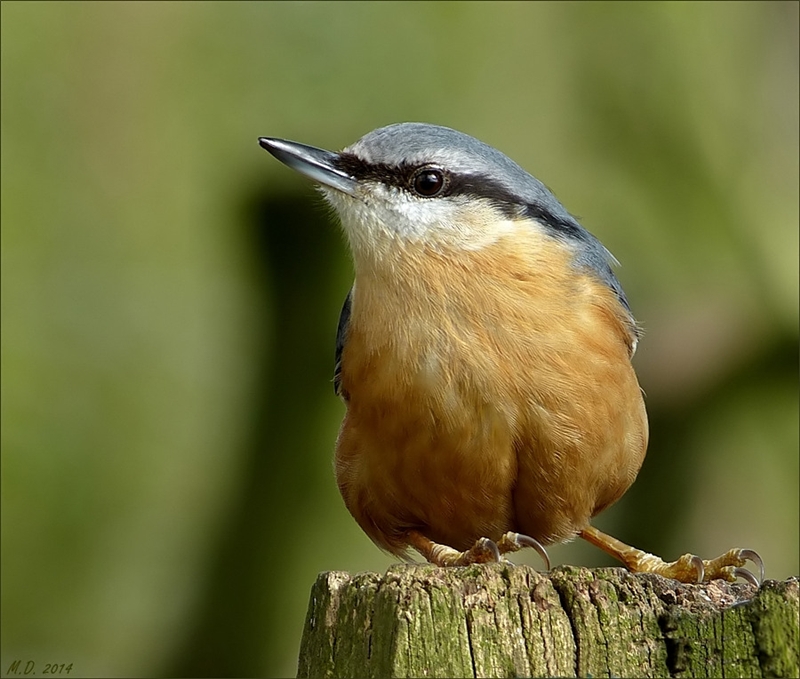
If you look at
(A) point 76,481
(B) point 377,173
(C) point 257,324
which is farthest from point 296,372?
(B) point 377,173

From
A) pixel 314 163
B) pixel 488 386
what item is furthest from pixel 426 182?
pixel 488 386

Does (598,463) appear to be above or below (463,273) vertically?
below

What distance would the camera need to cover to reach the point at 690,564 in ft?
13.4

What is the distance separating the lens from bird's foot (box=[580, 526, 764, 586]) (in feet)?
12.8

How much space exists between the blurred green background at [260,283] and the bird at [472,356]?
6.37 feet

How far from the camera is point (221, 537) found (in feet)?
19.4

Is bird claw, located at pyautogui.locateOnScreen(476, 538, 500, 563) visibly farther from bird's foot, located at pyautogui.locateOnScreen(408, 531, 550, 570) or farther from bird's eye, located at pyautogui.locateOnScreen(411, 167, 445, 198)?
bird's eye, located at pyautogui.locateOnScreen(411, 167, 445, 198)

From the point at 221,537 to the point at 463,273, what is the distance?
2801 mm

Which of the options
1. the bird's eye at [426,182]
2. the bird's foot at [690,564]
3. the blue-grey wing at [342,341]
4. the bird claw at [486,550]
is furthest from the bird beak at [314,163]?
the bird's foot at [690,564]

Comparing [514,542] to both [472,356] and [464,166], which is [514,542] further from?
[464,166]

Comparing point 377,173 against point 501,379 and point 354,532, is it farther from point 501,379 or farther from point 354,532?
point 354,532

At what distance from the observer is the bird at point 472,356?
3682 mm

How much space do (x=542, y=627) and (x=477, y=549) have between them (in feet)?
4.23

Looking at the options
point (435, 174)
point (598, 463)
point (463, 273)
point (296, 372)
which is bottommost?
point (296, 372)
